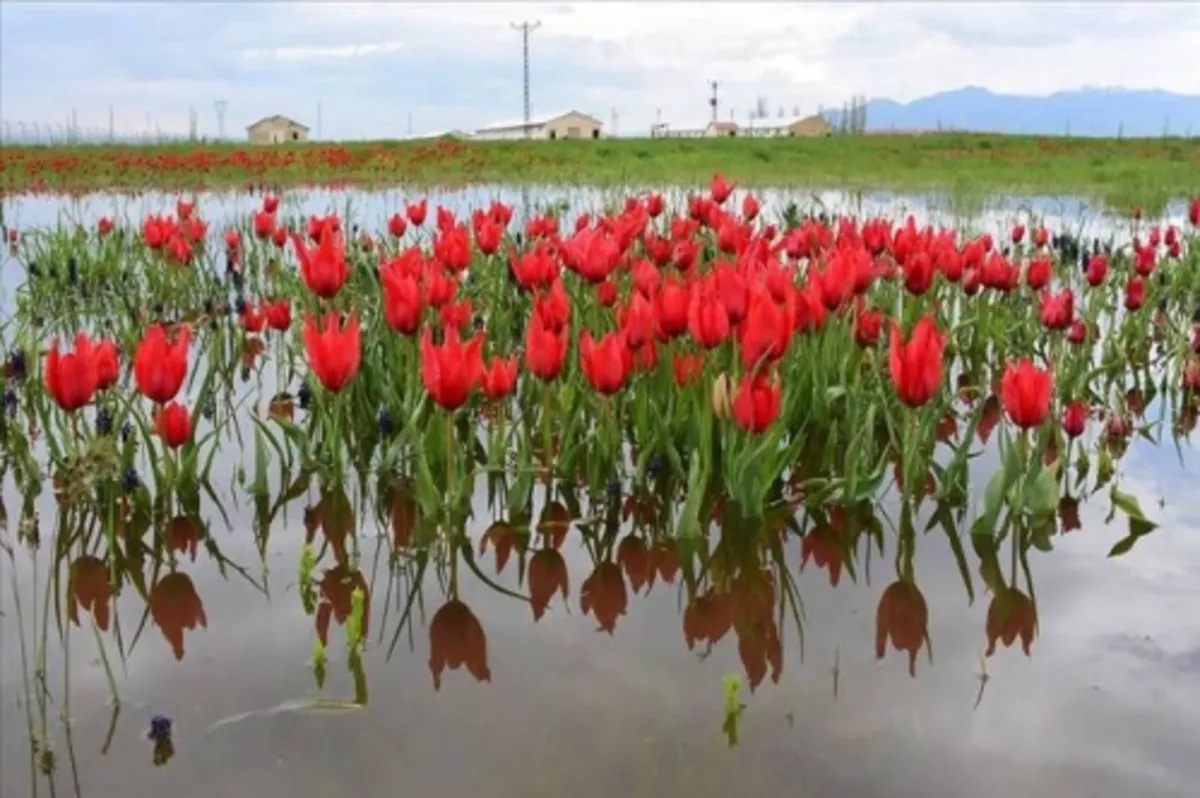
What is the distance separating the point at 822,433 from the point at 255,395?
281 cm

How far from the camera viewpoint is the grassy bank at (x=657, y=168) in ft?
73.1

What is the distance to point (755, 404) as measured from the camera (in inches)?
148

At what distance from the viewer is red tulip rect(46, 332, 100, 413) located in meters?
3.66

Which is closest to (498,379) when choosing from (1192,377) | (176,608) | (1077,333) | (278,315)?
(176,608)

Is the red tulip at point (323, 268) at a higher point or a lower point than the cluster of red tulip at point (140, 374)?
higher

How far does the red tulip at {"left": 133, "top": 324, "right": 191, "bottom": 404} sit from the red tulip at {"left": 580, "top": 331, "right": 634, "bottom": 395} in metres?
1.17

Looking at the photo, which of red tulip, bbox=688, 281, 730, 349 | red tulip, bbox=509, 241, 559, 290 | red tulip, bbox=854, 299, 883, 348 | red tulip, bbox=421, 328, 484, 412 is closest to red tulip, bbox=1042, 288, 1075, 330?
red tulip, bbox=854, 299, 883, 348

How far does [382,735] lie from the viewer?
2652 millimetres

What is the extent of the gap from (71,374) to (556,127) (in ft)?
283

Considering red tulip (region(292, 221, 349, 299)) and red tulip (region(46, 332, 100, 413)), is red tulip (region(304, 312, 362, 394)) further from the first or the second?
red tulip (region(292, 221, 349, 299))

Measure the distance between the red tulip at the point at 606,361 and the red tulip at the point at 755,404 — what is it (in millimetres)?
395

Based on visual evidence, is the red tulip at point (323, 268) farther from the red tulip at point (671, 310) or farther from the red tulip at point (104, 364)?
the red tulip at point (671, 310)

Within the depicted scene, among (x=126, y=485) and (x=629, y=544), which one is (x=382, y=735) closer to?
(x=629, y=544)

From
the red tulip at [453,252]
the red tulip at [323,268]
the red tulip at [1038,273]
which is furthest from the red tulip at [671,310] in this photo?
the red tulip at [1038,273]
